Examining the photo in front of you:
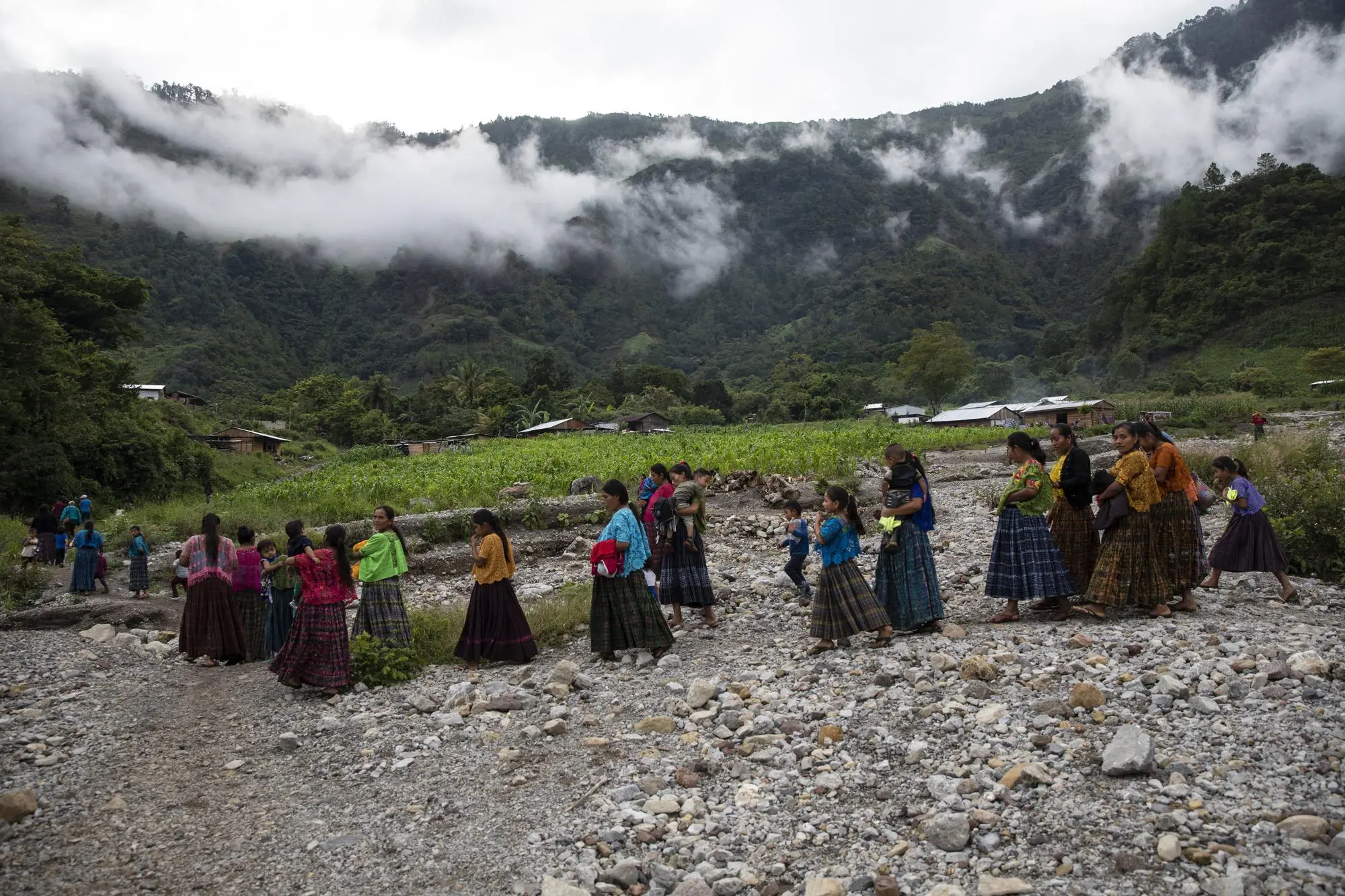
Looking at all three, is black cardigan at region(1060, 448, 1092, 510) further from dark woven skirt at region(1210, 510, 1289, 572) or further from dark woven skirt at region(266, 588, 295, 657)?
dark woven skirt at region(266, 588, 295, 657)

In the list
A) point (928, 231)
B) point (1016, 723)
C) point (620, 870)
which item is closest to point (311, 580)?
point (620, 870)

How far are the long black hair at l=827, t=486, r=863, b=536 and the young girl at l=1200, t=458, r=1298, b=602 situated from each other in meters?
3.96

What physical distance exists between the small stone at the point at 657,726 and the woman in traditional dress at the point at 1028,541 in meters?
3.42

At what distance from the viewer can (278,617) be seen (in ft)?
33.2

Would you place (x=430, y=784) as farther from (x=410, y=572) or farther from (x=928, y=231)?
(x=928, y=231)

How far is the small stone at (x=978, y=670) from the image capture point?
6.22m

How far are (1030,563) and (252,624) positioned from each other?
8853 mm

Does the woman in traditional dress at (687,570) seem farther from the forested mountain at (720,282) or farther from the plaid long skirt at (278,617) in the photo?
the forested mountain at (720,282)

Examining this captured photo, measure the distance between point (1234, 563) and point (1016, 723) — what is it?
15.4 feet

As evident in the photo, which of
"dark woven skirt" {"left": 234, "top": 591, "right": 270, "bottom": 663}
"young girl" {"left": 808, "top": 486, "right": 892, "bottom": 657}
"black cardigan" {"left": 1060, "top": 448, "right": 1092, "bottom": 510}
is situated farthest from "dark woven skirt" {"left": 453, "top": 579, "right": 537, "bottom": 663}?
"black cardigan" {"left": 1060, "top": 448, "right": 1092, "bottom": 510}

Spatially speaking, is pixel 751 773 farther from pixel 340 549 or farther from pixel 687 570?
pixel 340 549

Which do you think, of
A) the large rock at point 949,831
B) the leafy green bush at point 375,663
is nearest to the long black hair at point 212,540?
the leafy green bush at point 375,663

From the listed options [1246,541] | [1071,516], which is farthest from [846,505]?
[1246,541]

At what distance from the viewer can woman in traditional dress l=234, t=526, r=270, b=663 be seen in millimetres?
10328
